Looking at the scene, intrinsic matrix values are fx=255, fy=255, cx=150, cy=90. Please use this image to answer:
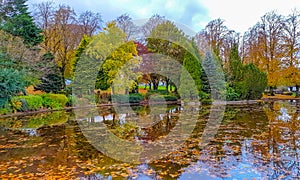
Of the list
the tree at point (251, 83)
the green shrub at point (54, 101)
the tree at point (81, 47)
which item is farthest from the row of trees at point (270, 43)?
the green shrub at point (54, 101)

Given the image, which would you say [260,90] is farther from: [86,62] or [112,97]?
[86,62]

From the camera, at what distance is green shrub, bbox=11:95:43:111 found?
15.4 meters

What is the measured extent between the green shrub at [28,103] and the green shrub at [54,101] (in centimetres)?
57

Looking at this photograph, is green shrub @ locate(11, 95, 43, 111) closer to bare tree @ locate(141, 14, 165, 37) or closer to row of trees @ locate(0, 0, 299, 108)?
row of trees @ locate(0, 0, 299, 108)

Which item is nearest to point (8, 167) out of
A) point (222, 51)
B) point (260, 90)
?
point (260, 90)

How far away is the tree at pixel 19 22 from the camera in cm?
1877

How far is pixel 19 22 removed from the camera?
1906 centimetres

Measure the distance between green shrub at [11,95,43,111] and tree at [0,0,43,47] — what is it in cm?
412

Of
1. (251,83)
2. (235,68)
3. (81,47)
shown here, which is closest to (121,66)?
(81,47)

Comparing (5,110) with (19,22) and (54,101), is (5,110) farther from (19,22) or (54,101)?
(19,22)

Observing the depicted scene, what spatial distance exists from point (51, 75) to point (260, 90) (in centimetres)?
2032

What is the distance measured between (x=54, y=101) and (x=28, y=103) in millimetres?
2244

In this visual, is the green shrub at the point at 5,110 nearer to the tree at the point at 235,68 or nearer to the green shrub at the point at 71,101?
the green shrub at the point at 71,101

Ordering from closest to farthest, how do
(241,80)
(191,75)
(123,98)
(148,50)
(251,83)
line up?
(123,98)
(191,75)
(251,83)
(241,80)
(148,50)
